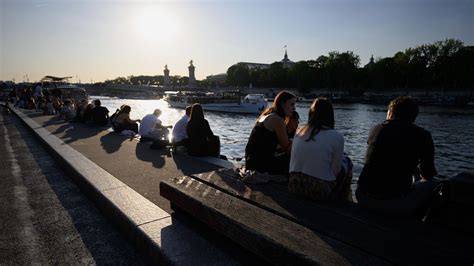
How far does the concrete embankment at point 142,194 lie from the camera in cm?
306

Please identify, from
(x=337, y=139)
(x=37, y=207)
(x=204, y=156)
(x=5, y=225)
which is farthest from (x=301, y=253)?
(x=204, y=156)

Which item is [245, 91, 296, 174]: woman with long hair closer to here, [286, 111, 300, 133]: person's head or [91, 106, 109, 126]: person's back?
[286, 111, 300, 133]: person's head

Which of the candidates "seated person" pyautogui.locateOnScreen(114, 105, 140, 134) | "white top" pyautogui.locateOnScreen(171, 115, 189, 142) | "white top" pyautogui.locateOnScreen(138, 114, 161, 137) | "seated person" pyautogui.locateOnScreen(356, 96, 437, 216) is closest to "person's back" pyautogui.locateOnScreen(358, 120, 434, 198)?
"seated person" pyautogui.locateOnScreen(356, 96, 437, 216)

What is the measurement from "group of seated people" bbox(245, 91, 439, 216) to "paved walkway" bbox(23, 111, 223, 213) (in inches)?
71.8

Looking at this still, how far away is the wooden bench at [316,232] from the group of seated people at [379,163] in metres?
0.27

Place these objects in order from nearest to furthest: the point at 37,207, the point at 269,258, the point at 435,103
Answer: the point at 269,258
the point at 37,207
the point at 435,103

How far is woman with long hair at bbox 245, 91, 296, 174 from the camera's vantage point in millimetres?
4113

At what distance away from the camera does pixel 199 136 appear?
7289 millimetres

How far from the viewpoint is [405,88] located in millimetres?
93875

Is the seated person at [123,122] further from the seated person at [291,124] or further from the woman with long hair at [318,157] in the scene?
the woman with long hair at [318,157]

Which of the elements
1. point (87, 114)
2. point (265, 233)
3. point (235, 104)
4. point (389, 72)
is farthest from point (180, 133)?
point (389, 72)

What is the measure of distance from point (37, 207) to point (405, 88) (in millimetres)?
103312

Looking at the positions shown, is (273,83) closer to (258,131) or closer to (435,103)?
(435,103)

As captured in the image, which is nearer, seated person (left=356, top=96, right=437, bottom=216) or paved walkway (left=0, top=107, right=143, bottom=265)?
seated person (left=356, top=96, right=437, bottom=216)
